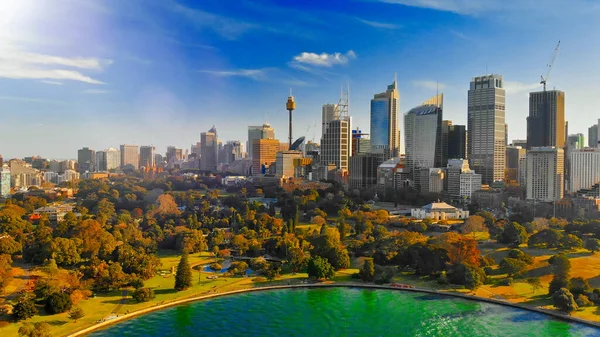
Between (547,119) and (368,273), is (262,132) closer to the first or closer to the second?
(547,119)

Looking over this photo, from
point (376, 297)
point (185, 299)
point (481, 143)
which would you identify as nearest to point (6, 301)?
point (185, 299)

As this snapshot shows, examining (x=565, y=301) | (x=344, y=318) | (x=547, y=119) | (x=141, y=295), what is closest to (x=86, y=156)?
(x=547, y=119)

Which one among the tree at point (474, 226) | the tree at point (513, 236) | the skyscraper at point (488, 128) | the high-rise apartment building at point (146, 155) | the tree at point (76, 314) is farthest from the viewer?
the high-rise apartment building at point (146, 155)

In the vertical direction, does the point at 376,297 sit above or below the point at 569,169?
below

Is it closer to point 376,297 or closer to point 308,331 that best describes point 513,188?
point 376,297

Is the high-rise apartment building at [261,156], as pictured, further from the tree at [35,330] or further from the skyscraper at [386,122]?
the tree at [35,330]

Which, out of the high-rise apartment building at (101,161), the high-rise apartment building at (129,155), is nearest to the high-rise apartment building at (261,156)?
the high-rise apartment building at (129,155)

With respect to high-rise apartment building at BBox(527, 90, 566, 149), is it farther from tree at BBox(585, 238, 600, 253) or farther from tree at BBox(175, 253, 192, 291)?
tree at BBox(175, 253, 192, 291)
